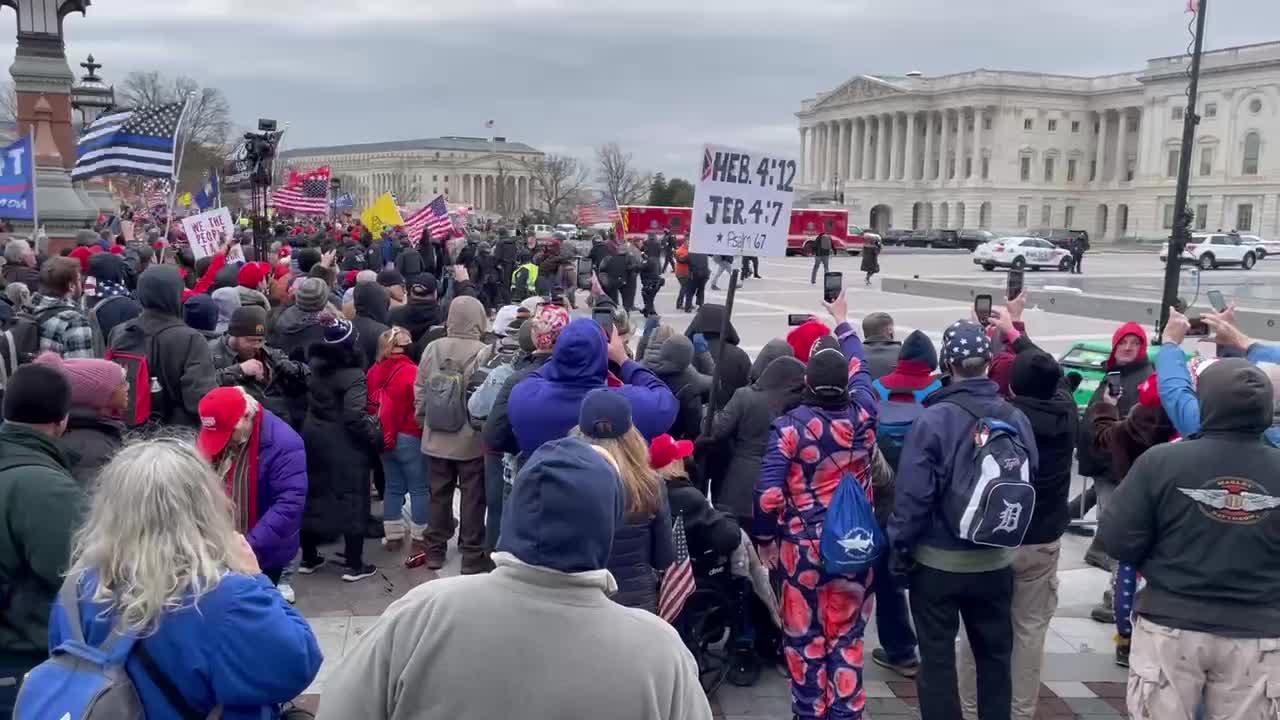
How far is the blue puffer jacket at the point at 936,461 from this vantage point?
14.3 feet

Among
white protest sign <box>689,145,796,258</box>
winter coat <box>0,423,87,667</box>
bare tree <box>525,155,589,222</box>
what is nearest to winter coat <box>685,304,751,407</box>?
white protest sign <box>689,145,796,258</box>

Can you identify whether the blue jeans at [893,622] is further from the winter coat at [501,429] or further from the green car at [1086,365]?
the green car at [1086,365]

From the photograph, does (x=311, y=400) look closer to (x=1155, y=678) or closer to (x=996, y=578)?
(x=996, y=578)

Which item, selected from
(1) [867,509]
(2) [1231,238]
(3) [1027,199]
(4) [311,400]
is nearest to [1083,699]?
(1) [867,509]

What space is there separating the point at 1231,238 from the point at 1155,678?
49241 mm

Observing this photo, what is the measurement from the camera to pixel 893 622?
18.8ft

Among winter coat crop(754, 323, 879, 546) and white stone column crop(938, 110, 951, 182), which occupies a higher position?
white stone column crop(938, 110, 951, 182)

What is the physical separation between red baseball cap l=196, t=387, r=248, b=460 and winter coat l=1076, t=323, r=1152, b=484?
177 inches

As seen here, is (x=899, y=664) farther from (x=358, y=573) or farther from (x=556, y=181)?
(x=556, y=181)

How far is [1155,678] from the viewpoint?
12.4 feet

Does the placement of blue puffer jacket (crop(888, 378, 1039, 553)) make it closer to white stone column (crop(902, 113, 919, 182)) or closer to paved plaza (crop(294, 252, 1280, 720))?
paved plaza (crop(294, 252, 1280, 720))

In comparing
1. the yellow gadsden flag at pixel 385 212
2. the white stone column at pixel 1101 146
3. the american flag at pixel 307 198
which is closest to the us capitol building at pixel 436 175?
the white stone column at pixel 1101 146

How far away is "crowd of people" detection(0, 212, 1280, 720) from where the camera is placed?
2.09m

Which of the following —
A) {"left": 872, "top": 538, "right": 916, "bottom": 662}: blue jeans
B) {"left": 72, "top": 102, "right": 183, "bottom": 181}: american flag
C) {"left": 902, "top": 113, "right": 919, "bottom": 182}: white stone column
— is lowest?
{"left": 872, "top": 538, "right": 916, "bottom": 662}: blue jeans
